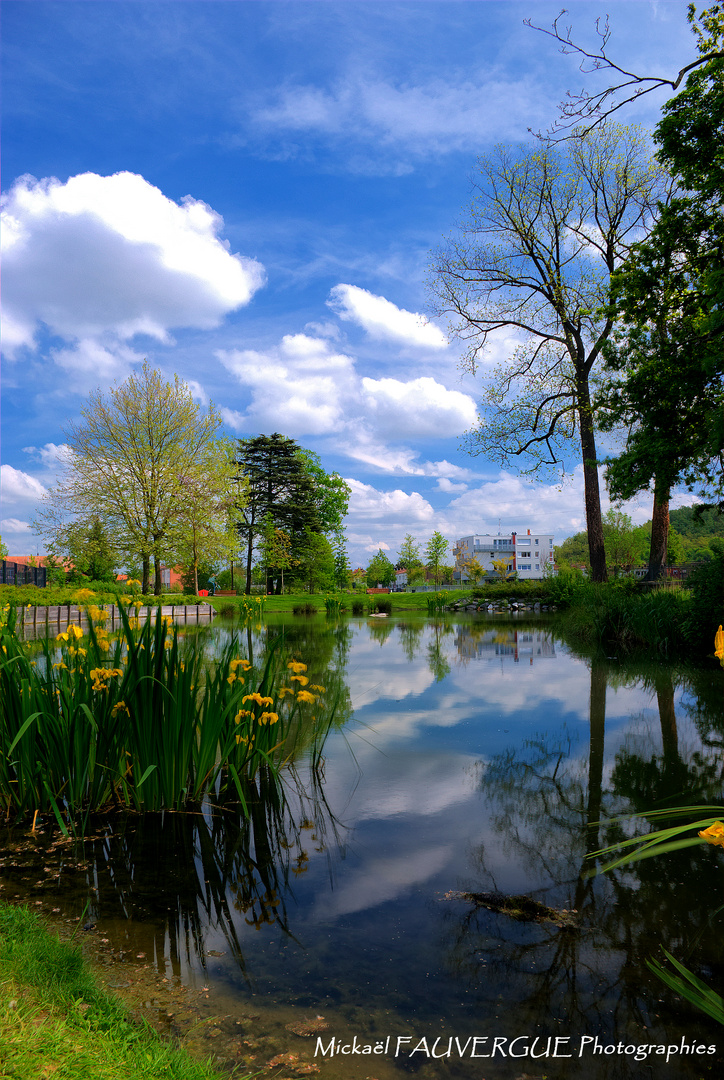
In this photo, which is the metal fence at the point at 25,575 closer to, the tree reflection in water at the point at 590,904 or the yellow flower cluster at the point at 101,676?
the yellow flower cluster at the point at 101,676

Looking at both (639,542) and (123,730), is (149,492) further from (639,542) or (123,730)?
(639,542)

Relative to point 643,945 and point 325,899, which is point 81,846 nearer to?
point 325,899

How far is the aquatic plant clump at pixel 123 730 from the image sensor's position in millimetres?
3078

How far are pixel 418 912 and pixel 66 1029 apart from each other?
1.31m

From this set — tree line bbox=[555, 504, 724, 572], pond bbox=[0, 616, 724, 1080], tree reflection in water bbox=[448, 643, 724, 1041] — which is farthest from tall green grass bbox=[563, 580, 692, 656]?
tree line bbox=[555, 504, 724, 572]

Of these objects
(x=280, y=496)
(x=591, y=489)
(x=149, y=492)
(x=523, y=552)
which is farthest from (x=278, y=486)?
(x=523, y=552)

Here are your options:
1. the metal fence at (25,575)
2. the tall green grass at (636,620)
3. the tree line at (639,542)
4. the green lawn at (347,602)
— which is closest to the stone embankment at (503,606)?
the green lawn at (347,602)

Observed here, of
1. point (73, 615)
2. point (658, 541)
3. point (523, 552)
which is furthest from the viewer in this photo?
point (523, 552)

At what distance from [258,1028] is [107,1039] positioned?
43 centimetres

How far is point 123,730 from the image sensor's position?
Answer: 313cm

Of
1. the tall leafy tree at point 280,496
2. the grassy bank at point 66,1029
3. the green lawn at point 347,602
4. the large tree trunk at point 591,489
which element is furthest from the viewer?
the tall leafy tree at point 280,496

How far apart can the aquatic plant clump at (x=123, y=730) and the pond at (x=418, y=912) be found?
0.73ft

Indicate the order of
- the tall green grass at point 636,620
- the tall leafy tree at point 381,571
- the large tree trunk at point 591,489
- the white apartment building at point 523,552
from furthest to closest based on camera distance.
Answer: the white apartment building at point 523,552, the tall leafy tree at point 381,571, the large tree trunk at point 591,489, the tall green grass at point 636,620

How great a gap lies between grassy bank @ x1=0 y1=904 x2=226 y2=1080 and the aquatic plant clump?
98 centimetres
